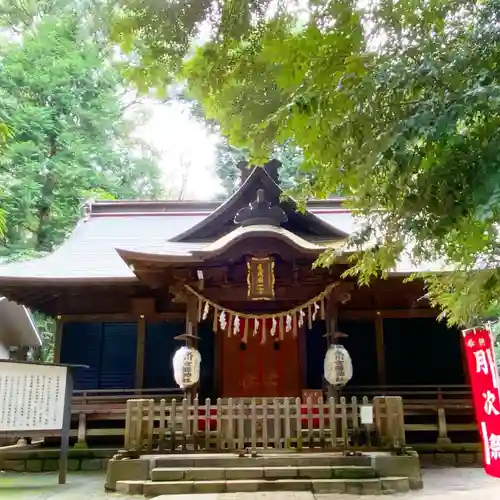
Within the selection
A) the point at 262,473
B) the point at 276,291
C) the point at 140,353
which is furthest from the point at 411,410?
the point at 140,353

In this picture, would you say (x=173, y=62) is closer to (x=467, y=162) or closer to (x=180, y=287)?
(x=467, y=162)

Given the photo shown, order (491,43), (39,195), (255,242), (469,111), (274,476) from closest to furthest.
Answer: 1. (469,111)
2. (491,43)
3. (274,476)
4. (255,242)
5. (39,195)

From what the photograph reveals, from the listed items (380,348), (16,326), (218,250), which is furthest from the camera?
(16,326)

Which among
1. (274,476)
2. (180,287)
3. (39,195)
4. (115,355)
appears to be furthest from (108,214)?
(274,476)

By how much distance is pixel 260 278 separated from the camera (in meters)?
9.02

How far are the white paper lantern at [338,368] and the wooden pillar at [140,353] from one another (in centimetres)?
402

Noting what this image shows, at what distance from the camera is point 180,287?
9.13 m

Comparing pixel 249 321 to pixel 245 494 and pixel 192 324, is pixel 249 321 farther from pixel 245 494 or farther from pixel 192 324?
pixel 245 494

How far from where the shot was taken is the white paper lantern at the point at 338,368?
8562 millimetres

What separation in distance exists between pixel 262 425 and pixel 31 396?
11.0 feet

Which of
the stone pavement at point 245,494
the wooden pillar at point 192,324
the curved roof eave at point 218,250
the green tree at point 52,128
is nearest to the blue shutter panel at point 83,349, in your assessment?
the stone pavement at point 245,494

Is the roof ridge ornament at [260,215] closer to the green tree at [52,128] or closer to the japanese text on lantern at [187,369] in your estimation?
the japanese text on lantern at [187,369]

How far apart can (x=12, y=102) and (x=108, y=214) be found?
4.75 meters

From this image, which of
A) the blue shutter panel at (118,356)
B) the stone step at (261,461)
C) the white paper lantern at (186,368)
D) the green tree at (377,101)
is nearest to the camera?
the green tree at (377,101)
